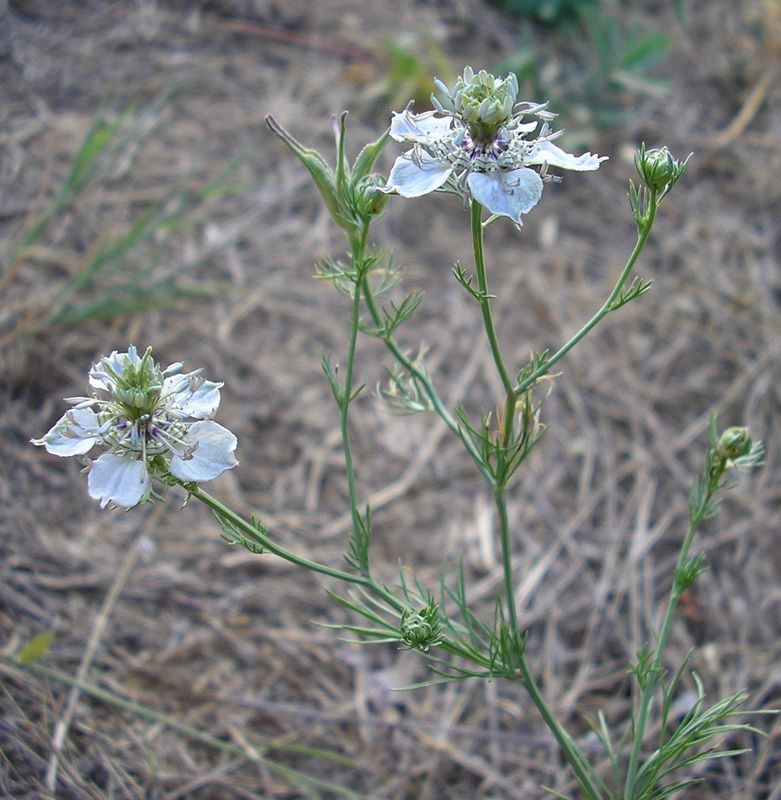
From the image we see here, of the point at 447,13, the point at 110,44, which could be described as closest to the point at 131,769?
the point at 110,44

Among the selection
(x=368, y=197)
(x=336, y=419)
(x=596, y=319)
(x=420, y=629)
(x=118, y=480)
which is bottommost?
(x=336, y=419)

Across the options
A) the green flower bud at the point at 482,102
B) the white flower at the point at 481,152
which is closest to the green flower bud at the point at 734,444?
A: the white flower at the point at 481,152

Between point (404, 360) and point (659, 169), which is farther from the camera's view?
point (404, 360)

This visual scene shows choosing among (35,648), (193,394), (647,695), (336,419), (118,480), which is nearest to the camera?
(118,480)

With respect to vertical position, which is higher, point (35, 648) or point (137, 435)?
point (137, 435)

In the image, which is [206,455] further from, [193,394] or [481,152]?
[481,152]

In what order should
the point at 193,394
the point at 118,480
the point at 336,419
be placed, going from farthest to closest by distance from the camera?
the point at 336,419 < the point at 193,394 < the point at 118,480

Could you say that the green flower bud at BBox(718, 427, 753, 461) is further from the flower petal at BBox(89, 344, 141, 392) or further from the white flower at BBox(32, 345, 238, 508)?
the flower petal at BBox(89, 344, 141, 392)

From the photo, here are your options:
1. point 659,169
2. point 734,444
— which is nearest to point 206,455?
point 659,169
